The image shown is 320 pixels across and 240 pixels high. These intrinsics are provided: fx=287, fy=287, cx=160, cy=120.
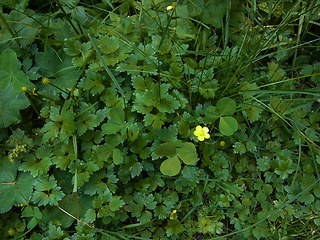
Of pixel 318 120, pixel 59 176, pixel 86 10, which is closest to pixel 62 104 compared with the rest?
pixel 59 176

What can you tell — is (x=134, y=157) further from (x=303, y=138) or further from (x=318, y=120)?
(x=318, y=120)

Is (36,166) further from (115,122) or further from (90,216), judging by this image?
(115,122)

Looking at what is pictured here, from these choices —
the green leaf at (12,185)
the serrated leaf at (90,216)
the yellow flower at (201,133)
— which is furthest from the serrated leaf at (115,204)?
the yellow flower at (201,133)

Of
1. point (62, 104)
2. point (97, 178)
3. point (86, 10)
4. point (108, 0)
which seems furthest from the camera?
point (86, 10)

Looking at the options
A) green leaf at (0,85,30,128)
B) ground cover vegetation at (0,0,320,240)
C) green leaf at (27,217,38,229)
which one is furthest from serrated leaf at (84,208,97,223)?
green leaf at (0,85,30,128)

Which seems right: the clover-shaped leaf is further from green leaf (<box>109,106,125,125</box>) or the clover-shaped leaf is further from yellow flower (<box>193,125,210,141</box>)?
yellow flower (<box>193,125,210,141</box>)

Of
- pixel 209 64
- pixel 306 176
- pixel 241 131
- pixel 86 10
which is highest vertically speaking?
pixel 86 10

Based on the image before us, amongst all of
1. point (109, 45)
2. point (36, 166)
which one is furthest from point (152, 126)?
point (36, 166)

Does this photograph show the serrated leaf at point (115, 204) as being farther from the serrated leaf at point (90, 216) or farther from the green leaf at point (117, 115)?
the green leaf at point (117, 115)
